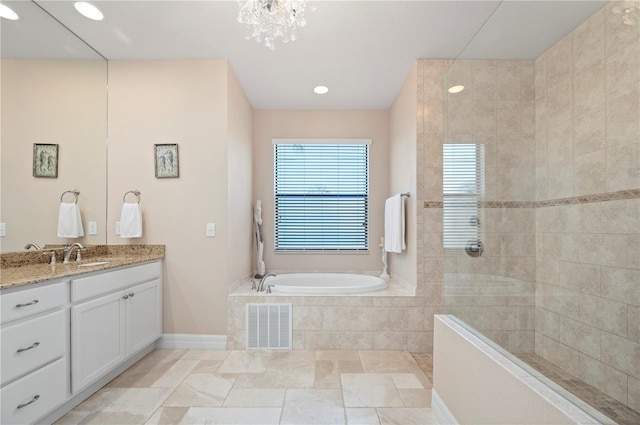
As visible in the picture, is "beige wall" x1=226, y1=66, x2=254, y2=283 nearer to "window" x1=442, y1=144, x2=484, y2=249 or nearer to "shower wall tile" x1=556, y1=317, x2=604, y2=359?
"window" x1=442, y1=144, x2=484, y2=249

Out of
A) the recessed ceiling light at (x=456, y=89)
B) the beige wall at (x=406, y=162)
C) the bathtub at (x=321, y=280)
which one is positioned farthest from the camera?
the bathtub at (x=321, y=280)

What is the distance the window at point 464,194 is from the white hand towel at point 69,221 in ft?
9.39

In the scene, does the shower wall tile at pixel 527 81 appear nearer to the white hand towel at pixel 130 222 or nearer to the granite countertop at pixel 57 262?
the granite countertop at pixel 57 262

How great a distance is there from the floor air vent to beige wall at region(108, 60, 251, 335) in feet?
0.96

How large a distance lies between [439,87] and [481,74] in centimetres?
103

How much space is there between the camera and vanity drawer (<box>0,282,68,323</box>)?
150 centimetres

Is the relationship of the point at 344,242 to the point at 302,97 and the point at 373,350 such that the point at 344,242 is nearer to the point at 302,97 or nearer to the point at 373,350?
the point at 373,350

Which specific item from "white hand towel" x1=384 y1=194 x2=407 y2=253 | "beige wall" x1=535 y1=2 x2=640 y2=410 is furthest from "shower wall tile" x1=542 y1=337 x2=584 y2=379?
"white hand towel" x1=384 y1=194 x2=407 y2=253

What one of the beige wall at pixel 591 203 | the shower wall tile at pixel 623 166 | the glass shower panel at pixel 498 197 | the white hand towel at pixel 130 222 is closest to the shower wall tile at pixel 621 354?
the beige wall at pixel 591 203

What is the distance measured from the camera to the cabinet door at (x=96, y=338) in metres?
1.91

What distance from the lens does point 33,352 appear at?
1620mm

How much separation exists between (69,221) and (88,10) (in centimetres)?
154

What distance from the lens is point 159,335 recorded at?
2.85 metres

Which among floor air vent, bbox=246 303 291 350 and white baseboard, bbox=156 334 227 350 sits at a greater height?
floor air vent, bbox=246 303 291 350
